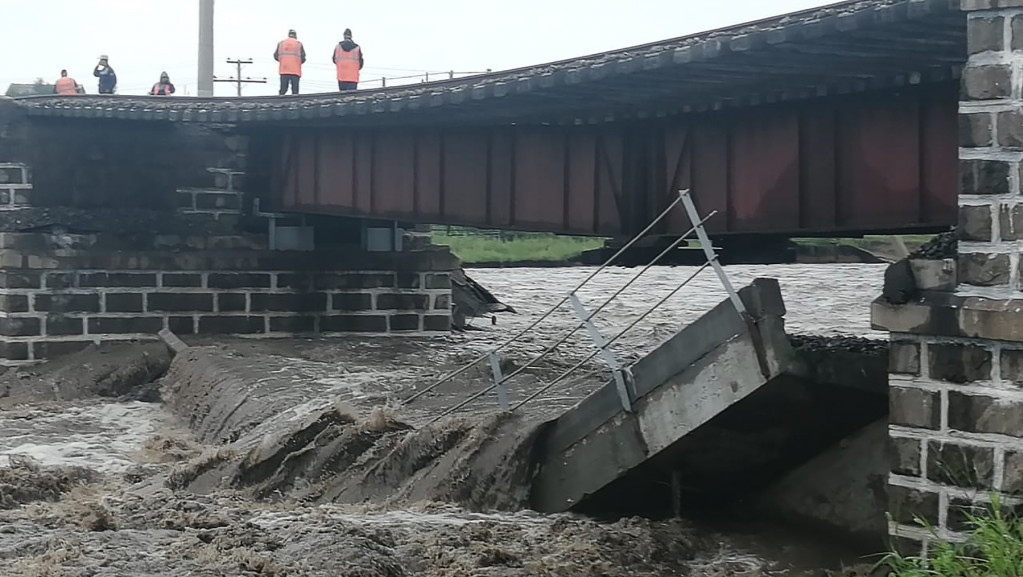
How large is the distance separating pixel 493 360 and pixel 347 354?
840 cm

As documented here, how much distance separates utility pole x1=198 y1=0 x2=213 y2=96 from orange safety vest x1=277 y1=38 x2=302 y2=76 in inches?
59.5

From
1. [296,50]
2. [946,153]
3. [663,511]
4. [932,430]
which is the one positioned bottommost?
[663,511]

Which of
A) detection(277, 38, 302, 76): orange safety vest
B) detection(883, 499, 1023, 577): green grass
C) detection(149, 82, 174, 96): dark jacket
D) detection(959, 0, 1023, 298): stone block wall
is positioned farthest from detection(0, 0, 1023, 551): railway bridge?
detection(149, 82, 174, 96): dark jacket

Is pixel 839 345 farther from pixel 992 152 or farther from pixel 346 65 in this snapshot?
pixel 346 65

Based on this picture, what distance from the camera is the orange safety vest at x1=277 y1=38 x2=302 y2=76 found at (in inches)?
987

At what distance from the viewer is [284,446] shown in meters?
11.8

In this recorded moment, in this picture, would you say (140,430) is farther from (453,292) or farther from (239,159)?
(453,292)

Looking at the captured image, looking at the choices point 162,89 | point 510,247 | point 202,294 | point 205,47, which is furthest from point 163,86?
point 510,247

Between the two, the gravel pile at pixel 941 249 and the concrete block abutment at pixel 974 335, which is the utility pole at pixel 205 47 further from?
the concrete block abutment at pixel 974 335

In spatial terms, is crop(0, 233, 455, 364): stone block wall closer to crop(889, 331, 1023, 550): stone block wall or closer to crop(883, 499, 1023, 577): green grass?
crop(889, 331, 1023, 550): stone block wall

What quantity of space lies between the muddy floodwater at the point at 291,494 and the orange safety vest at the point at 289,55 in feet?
24.5

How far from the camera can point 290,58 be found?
82.4ft

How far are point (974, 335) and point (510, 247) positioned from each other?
33.8m

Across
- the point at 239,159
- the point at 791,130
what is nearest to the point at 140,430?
the point at 239,159
